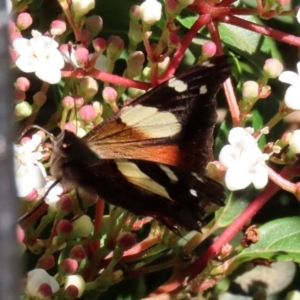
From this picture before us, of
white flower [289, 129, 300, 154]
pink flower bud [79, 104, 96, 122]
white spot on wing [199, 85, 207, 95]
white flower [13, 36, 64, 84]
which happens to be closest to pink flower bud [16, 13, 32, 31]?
white flower [13, 36, 64, 84]

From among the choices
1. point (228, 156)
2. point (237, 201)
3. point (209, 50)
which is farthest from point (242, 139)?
point (237, 201)

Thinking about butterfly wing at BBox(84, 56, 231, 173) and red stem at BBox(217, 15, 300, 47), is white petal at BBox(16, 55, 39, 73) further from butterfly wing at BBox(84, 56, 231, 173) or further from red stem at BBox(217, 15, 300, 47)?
red stem at BBox(217, 15, 300, 47)

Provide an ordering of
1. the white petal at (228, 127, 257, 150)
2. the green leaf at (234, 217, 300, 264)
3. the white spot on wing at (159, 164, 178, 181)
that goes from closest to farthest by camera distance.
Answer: the white spot on wing at (159, 164, 178, 181)
the white petal at (228, 127, 257, 150)
the green leaf at (234, 217, 300, 264)

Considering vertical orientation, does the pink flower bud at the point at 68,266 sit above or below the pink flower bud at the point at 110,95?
below

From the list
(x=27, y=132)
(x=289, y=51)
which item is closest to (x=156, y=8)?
(x=27, y=132)

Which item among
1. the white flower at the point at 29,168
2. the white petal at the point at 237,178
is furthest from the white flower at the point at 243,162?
the white flower at the point at 29,168

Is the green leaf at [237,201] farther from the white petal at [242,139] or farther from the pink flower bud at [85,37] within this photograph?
the pink flower bud at [85,37]
